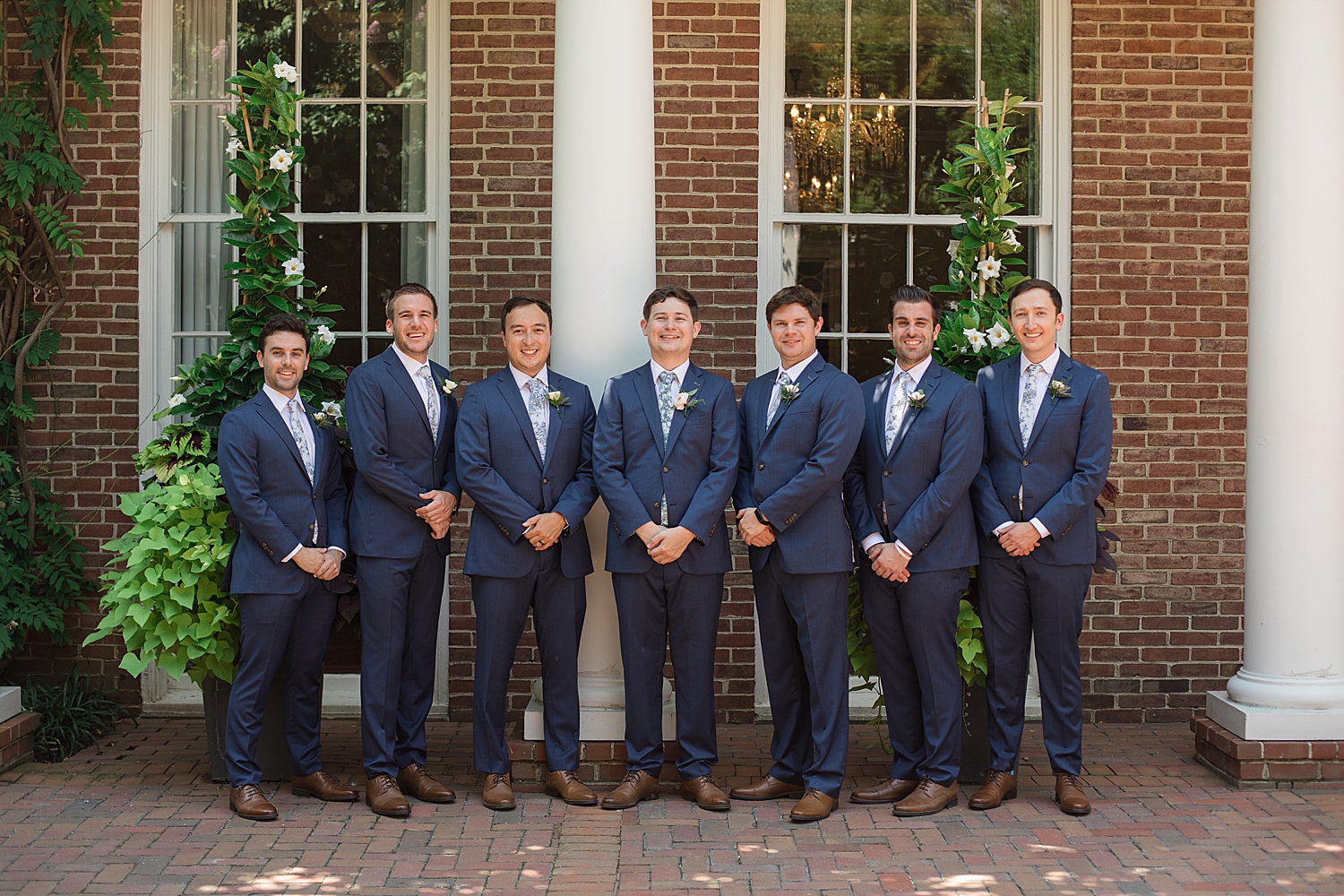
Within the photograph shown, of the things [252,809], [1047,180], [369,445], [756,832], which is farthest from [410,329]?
[1047,180]

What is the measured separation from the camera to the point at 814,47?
664 centimetres

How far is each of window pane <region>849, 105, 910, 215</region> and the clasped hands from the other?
11.0 feet

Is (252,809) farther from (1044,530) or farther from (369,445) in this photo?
(1044,530)

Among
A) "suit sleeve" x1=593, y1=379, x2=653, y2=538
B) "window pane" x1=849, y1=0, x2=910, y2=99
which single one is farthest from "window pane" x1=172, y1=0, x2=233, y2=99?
"window pane" x1=849, y1=0, x2=910, y2=99

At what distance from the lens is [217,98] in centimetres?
657

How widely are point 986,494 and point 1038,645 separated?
640mm

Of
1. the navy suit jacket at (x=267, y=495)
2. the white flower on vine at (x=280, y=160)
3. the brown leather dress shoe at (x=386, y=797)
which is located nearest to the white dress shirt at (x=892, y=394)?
the brown leather dress shoe at (x=386, y=797)

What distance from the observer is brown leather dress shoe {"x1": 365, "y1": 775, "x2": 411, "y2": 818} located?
15.5ft

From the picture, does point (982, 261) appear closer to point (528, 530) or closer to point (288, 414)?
point (528, 530)

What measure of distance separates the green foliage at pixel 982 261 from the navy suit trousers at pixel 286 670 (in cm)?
283

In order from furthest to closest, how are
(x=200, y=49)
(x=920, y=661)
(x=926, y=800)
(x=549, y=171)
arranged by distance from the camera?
(x=200, y=49) < (x=549, y=171) < (x=920, y=661) < (x=926, y=800)

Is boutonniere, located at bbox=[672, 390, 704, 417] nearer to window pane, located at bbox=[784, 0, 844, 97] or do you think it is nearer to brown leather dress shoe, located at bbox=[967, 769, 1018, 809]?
brown leather dress shoe, located at bbox=[967, 769, 1018, 809]

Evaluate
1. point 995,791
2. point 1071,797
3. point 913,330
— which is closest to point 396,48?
point 913,330

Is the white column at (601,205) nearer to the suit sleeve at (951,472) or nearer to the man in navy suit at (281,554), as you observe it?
the man in navy suit at (281,554)
